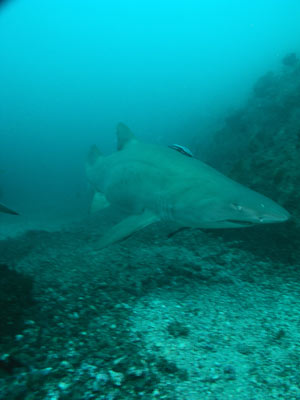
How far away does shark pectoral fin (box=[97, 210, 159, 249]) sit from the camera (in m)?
3.29

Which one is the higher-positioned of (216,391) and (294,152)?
(294,152)

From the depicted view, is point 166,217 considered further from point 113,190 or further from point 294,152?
point 294,152

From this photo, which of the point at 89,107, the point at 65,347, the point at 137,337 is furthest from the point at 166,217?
the point at 89,107

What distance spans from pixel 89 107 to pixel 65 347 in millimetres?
190173

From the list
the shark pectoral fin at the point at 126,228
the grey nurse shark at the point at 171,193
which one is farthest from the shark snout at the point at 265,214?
the shark pectoral fin at the point at 126,228

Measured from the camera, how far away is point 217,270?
12.4ft

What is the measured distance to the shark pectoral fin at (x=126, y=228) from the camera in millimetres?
3287

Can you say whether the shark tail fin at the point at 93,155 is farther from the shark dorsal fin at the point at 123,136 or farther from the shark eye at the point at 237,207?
the shark eye at the point at 237,207

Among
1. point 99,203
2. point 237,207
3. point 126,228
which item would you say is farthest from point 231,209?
point 99,203

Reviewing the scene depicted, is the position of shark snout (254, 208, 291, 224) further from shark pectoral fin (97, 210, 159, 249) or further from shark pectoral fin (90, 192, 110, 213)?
shark pectoral fin (90, 192, 110, 213)

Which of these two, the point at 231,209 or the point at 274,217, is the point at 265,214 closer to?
the point at 274,217

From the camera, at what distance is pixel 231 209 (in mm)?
2766

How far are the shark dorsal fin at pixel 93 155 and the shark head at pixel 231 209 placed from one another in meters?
3.07

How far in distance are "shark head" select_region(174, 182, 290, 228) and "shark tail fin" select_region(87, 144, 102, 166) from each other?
307cm
